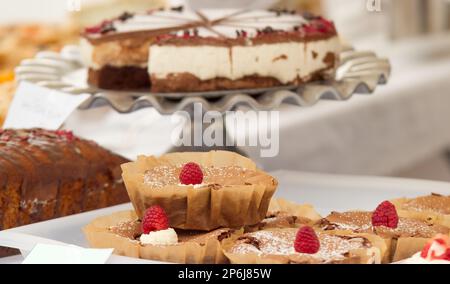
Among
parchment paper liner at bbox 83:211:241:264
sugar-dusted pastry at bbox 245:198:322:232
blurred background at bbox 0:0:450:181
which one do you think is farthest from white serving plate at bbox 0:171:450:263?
blurred background at bbox 0:0:450:181

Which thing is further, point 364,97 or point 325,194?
point 364,97

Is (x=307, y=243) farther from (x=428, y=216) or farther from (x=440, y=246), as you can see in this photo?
(x=428, y=216)

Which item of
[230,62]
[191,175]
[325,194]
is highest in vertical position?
[230,62]

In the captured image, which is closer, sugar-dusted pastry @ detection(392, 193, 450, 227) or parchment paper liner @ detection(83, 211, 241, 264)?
parchment paper liner @ detection(83, 211, 241, 264)

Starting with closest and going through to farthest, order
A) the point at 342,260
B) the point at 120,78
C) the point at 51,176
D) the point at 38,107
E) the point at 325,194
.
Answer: the point at 342,260 → the point at 51,176 → the point at 325,194 → the point at 38,107 → the point at 120,78

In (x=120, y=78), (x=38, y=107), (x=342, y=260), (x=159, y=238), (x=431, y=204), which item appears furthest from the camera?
(x=120, y=78)

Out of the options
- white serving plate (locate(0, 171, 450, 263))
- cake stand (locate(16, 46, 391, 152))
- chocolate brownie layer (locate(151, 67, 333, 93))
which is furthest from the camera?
chocolate brownie layer (locate(151, 67, 333, 93))

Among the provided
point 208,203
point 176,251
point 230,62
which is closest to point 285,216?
point 208,203

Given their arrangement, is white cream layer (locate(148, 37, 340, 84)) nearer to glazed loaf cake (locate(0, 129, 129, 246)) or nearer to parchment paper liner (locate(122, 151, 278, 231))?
glazed loaf cake (locate(0, 129, 129, 246))
